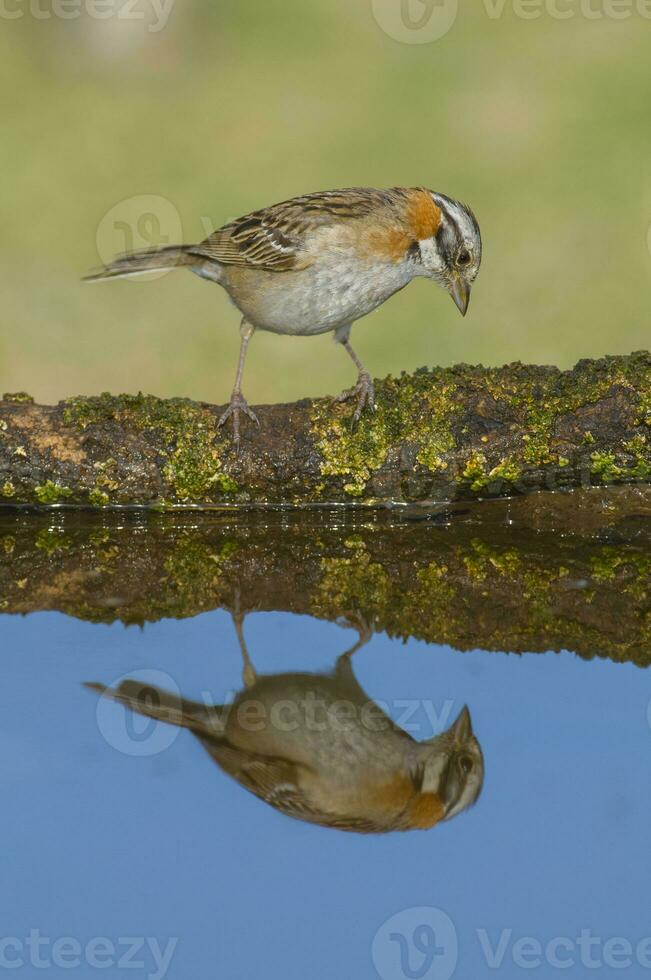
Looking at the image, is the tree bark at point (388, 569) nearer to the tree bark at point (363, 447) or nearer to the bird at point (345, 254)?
the tree bark at point (363, 447)

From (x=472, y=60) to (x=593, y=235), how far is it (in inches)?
112

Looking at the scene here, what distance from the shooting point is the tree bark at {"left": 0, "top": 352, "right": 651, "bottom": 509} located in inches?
196

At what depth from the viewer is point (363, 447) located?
16.5ft

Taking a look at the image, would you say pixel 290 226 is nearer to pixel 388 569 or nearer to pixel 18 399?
pixel 18 399

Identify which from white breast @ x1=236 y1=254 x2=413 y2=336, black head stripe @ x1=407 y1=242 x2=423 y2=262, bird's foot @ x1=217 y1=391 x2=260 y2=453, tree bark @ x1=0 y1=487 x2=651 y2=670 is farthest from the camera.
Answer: black head stripe @ x1=407 y1=242 x2=423 y2=262

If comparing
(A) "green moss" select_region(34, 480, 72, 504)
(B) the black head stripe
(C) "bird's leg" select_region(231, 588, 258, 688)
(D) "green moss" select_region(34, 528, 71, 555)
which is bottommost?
(C) "bird's leg" select_region(231, 588, 258, 688)

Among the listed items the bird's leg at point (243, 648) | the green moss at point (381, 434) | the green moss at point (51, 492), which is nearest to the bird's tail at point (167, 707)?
the bird's leg at point (243, 648)

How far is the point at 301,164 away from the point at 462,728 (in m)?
8.89

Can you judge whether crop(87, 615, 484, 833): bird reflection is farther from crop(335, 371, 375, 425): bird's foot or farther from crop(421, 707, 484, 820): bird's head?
crop(335, 371, 375, 425): bird's foot

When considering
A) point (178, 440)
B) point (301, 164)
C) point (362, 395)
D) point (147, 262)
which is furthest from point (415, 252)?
point (301, 164)

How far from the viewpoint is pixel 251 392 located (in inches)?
359

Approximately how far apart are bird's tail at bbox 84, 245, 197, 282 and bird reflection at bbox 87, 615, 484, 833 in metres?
3.03

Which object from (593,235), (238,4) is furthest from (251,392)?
(238,4)

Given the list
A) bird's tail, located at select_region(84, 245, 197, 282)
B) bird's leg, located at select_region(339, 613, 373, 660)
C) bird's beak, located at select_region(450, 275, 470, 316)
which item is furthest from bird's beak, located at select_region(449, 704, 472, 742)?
bird's tail, located at select_region(84, 245, 197, 282)
